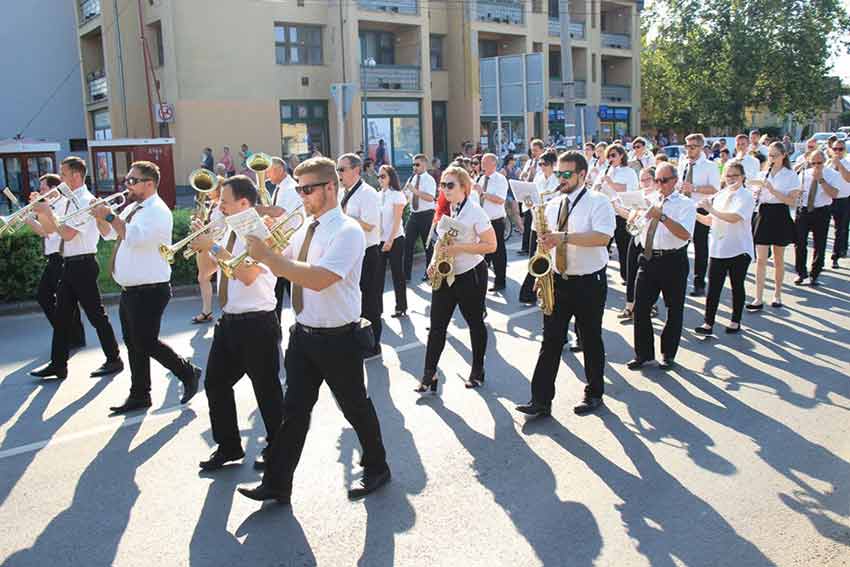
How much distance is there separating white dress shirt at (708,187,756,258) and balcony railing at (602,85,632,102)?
38.7 metres

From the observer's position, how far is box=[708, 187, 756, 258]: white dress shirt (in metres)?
8.48

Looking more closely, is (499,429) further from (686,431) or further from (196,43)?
(196,43)

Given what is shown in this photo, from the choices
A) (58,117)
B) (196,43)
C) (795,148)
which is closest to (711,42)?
(795,148)

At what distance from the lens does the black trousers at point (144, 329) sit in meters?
6.34

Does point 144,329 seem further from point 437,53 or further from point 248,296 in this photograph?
point 437,53

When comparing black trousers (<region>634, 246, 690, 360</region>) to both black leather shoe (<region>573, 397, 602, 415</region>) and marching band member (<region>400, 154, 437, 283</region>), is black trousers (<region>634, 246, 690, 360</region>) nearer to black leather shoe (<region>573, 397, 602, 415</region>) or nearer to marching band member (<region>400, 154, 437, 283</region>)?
black leather shoe (<region>573, 397, 602, 415</region>)

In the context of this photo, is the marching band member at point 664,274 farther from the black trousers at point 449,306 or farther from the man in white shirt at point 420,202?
the man in white shirt at point 420,202

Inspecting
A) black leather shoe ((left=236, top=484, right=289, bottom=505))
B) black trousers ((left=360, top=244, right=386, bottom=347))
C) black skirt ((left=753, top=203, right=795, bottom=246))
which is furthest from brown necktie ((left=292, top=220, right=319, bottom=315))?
black skirt ((left=753, top=203, right=795, bottom=246))

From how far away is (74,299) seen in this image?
24.9 feet

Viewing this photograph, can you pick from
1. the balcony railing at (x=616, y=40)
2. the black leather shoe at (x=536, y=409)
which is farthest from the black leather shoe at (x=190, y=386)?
the balcony railing at (x=616, y=40)

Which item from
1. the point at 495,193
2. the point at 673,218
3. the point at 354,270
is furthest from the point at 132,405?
the point at 495,193

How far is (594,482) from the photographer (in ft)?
16.5

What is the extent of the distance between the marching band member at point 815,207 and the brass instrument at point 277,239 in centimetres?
863

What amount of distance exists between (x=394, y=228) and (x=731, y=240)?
3.71 metres
